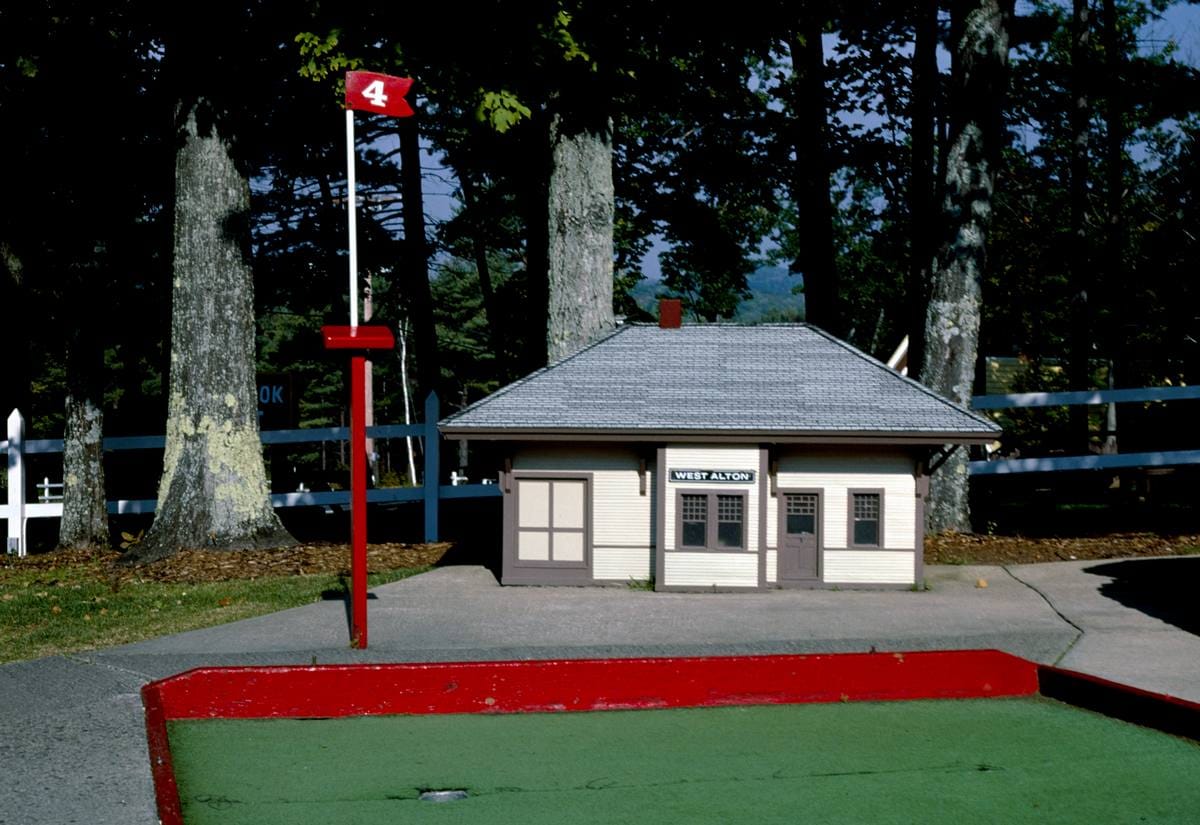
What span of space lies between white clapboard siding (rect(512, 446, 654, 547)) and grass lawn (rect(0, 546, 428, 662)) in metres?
2.51

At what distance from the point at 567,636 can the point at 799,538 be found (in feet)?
12.9

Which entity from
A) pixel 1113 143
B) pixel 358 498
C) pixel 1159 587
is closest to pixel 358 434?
pixel 358 498

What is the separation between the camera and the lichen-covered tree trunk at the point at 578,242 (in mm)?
18344

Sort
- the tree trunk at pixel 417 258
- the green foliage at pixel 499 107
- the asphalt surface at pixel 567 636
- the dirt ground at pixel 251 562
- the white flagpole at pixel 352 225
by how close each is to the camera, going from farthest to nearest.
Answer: the tree trunk at pixel 417 258 < the green foliage at pixel 499 107 < the dirt ground at pixel 251 562 < the white flagpole at pixel 352 225 < the asphalt surface at pixel 567 636

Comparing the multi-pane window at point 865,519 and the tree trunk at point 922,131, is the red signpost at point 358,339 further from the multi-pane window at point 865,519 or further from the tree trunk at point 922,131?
the tree trunk at point 922,131

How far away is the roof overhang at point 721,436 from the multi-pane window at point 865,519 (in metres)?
0.66

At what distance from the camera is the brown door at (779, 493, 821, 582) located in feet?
47.9

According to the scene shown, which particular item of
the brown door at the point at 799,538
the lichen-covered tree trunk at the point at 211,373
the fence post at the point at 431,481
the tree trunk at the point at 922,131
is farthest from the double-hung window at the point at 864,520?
the tree trunk at the point at 922,131

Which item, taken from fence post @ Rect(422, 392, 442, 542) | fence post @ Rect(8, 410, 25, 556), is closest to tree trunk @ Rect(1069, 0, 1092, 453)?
fence post @ Rect(422, 392, 442, 542)

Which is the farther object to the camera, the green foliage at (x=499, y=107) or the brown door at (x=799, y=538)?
the green foliage at (x=499, y=107)

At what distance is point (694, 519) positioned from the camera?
1459cm

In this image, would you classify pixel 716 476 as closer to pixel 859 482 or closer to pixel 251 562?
pixel 859 482

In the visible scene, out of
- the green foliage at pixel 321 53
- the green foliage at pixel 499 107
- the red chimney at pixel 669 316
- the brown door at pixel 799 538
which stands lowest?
the brown door at pixel 799 538

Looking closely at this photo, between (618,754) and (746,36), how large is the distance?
14566 mm
